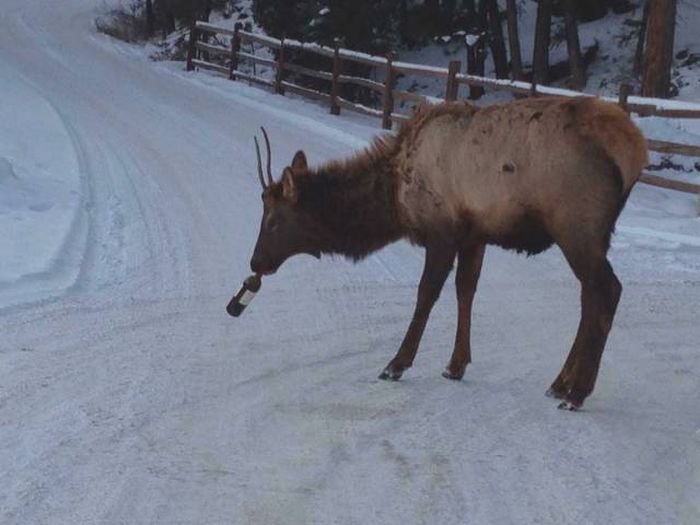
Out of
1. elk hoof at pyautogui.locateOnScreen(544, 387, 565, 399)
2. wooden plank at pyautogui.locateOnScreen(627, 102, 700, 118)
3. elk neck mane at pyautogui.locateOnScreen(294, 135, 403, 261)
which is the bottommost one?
elk hoof at pyautogui.locateOnScreen(544, 387, 565, 399)

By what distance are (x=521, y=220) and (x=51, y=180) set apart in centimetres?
751

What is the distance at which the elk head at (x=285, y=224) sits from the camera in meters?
7.10

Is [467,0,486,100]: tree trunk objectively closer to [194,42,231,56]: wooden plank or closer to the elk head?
[194,42,231,56]: wooden plank

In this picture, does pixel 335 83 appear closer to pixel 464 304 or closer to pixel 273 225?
pixel 273 225

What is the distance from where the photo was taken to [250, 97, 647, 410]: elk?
6098mm

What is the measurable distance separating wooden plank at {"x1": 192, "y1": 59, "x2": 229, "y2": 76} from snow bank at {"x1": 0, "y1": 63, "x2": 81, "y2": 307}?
1021 centimetres

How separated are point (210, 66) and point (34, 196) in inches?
719

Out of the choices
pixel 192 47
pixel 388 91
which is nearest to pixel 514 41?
pixel 388 91

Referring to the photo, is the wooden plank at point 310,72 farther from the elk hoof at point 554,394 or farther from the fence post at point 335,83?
the elk hoof at point 554,394

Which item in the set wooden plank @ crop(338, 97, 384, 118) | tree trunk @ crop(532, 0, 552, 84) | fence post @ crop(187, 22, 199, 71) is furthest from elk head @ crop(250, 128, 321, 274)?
fence post @ crop(187, 22, 199, 71)

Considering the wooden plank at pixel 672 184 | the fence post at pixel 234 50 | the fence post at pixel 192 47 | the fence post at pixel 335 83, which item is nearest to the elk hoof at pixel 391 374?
the wooden plank at pixel 672 184

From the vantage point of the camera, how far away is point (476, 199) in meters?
6.41

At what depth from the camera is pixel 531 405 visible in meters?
6.27

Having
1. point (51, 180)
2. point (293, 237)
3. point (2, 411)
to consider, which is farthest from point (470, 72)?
point (2, 411)
